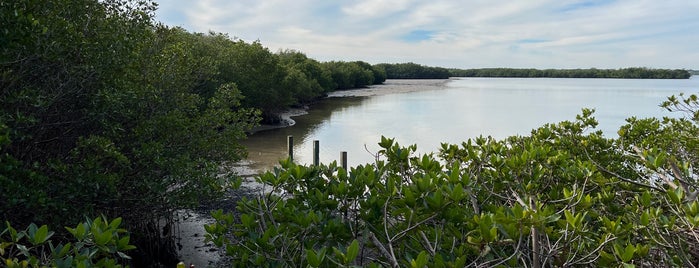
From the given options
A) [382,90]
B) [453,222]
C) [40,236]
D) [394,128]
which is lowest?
[394,128]

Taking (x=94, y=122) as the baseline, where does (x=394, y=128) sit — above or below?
below

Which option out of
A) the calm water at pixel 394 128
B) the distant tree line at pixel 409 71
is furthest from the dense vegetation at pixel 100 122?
the distant tree line at pixel 409 71

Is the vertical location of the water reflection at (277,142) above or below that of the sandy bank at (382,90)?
below

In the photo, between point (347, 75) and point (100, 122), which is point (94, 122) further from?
point (347, 75)

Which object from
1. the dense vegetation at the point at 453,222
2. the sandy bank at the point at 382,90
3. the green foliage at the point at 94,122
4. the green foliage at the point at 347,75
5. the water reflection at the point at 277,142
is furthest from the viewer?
the green foliage at the point at 347,75

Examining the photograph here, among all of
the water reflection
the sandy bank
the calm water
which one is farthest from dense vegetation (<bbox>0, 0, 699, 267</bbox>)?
the sandy bank

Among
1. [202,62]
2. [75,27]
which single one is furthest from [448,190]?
[202,62]

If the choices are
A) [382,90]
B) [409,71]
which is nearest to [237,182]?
[382,90]

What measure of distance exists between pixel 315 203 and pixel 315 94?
40.1 meters

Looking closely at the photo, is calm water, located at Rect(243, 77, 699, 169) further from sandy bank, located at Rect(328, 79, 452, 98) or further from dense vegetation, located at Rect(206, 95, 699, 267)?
sandy bank, located at Rect(328, 79, 452, 98)

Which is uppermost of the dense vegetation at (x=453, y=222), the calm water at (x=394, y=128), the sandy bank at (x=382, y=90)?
the dense vegetation at (x=453, y=222)

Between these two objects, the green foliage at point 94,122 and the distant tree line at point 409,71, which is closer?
the green foliage at point 94,122

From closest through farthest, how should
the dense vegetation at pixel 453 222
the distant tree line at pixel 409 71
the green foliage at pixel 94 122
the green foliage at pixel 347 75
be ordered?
1. the dense vegetation at pixel 453 222
2. the green foliage at pixel 94 122
3. the green foliage at pixel 347 75
4. the distant tree line at pixel 409 71

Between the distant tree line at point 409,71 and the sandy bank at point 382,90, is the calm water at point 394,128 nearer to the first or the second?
the sandy bank at point 382,90
